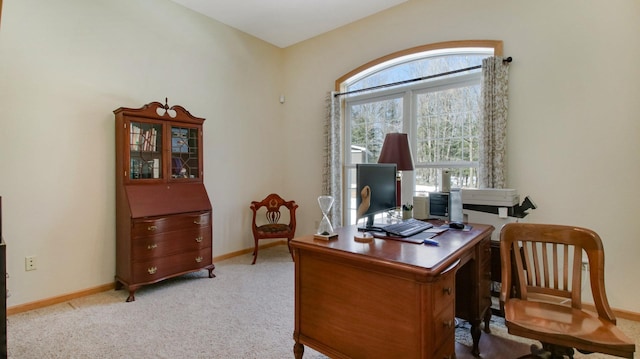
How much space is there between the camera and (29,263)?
2.66m

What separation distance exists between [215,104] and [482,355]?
3.77m

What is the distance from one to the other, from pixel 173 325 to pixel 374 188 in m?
1.87

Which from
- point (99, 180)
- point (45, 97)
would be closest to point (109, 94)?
point (45, 97)

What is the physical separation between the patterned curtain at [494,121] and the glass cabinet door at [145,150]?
324cm

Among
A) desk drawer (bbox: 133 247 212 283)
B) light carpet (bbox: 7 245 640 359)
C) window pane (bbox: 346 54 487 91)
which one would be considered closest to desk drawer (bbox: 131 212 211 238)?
desk drawer (bbox: 133 247 212 283)

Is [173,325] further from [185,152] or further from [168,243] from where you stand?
[185,152]

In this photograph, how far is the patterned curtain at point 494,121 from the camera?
9.43 feet

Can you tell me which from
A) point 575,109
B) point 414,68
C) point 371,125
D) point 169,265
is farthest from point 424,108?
point 169,265

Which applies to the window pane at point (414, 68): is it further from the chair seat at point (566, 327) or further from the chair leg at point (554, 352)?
the chair leg at point (554, 352)

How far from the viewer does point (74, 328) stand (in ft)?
7.64

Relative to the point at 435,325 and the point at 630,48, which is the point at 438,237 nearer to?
the point at 435,325

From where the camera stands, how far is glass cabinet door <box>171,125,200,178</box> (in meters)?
3.34

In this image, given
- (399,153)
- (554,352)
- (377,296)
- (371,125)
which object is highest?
(371,125)

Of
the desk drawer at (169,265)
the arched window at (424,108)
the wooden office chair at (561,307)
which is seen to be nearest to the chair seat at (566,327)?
the wooden office chair at (561,307)
